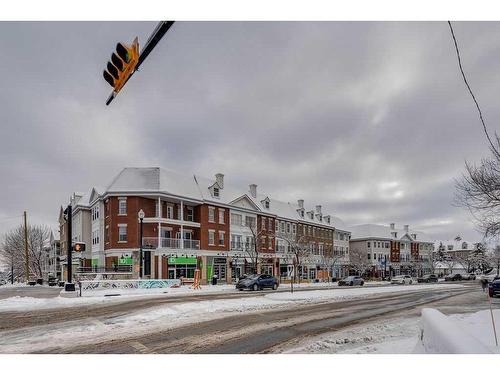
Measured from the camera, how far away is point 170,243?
3825 cm

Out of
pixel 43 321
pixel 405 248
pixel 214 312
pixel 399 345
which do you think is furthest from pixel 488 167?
pixel 405 248

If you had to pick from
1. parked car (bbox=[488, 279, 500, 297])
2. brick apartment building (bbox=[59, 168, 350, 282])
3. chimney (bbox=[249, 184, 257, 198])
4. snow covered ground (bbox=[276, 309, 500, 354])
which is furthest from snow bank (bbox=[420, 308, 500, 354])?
chimney (bbox=[249, 184, 257, 198])

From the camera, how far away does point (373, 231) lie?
234 feet

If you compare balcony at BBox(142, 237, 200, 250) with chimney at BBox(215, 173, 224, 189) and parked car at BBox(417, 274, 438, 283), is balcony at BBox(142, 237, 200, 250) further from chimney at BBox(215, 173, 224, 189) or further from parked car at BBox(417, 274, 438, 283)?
parked car at BBox(417, 274, 438, 283)

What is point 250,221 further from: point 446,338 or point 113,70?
point 446,338

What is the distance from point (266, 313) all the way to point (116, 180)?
2754 cm

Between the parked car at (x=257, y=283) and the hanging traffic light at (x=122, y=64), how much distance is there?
24.0 m

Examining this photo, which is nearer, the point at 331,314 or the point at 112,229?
the point at 331,314

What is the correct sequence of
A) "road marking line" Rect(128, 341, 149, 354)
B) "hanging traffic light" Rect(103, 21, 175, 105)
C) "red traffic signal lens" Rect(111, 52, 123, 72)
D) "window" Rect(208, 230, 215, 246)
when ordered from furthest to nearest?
"window" Rect(208, 230, 215, 246)
"road marking line" Rect(128, 341, 149, 354)
"red traffic signal lens" Rect(111, 52, 123, 72)
"hanging traffic light" Rect(103, 21, 175, 105)

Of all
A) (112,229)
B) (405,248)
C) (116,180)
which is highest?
(116,180)

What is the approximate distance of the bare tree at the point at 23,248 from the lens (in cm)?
6669

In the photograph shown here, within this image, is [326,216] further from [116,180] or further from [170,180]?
[116,180]

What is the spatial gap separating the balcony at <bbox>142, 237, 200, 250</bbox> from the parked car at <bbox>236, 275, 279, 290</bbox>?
10.7 metres

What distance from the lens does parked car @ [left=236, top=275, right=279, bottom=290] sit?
29250 mm
